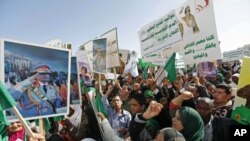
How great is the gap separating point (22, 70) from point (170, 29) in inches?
206

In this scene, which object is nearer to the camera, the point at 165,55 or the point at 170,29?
the point at 170,29

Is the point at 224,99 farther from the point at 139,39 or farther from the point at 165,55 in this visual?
the point at 139,39

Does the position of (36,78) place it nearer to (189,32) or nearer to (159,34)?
(189,32)

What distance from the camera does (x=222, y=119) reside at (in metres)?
3.53

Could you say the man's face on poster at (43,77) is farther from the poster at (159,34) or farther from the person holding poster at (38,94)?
the poster at (159,34)

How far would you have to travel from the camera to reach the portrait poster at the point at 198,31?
253 inches

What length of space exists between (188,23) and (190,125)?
15.1 ft

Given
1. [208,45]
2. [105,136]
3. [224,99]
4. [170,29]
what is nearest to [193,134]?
[105,136]

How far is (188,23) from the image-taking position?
7.34 meters

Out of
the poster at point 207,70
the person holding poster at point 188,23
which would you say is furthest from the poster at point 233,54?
the person holding poster at point 188,23

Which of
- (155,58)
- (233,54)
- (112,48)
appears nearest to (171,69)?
(112,48)

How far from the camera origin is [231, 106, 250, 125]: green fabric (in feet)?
11.5

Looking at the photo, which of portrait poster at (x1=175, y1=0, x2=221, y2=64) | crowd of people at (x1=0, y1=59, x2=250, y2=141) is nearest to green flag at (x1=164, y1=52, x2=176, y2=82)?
portrait poster at (x1=175, y1=0, x2=221, y2=64)

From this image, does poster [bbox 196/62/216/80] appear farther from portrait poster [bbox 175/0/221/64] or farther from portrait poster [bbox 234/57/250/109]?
portrait poster [bbox 234/57/250/109]
